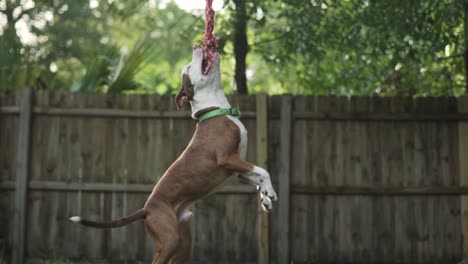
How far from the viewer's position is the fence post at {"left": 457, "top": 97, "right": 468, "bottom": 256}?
723 centimetres

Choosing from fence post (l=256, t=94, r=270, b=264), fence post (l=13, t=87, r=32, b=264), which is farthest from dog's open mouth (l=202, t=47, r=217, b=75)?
fence post (l=13, t=87, r=32, b=264)

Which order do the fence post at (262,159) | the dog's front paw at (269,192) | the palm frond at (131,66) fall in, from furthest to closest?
the palm frond at (131,66), the fence post at (262,159), the dog's front paw at (269,192)

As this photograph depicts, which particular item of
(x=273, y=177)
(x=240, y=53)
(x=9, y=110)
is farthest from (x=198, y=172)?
(x=240, y=53)

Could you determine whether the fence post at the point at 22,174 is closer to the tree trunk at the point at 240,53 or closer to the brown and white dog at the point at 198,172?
the tree trunk at the point at 240,53

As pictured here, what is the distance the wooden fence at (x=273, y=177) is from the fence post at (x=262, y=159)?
0.05 feet

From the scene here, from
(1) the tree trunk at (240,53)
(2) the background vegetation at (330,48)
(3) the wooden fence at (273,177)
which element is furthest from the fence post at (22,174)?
(1) the tree trunk at (240,53)

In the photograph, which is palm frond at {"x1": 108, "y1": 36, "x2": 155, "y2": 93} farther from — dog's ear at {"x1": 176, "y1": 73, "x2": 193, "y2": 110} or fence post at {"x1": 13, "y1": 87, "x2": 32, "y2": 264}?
dog's ear at {"x1": 176, "y1": 73, "x2": 193, "y2": 110}

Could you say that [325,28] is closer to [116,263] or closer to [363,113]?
[363,113]

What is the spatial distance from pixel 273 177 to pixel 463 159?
202 centimetres

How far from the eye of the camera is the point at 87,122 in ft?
24.2

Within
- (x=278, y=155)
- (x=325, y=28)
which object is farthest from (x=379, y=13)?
(x=278, y=155)

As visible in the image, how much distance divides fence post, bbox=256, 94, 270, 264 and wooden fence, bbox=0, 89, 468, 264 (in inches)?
0.6

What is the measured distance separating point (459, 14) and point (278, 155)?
234 cm

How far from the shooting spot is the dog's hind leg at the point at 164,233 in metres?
3.88
